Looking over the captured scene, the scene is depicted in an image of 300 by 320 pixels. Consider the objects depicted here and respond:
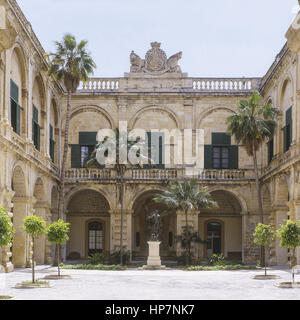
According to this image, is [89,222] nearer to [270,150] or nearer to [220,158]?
[220,158]

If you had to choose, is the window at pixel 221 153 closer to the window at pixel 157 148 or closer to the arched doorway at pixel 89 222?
the window at pixel 157 148

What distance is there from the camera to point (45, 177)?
113ft

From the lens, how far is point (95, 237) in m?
42.5

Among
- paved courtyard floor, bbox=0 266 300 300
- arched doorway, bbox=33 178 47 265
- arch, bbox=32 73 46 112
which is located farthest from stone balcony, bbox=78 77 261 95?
paved courtyard floor, bbox=0 266 300 300

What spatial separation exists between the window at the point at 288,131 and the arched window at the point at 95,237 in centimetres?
1558

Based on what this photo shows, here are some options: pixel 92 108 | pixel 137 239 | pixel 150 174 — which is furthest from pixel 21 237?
pixel 137 239

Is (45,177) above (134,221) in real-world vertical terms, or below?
above

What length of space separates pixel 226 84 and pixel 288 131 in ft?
31.7

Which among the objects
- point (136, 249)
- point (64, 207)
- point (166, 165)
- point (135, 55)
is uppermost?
point (135, 55)

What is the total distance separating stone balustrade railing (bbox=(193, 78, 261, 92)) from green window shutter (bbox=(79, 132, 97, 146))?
291 inches

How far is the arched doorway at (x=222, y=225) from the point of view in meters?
42.0

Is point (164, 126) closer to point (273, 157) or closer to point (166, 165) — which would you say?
point (166, 165)
